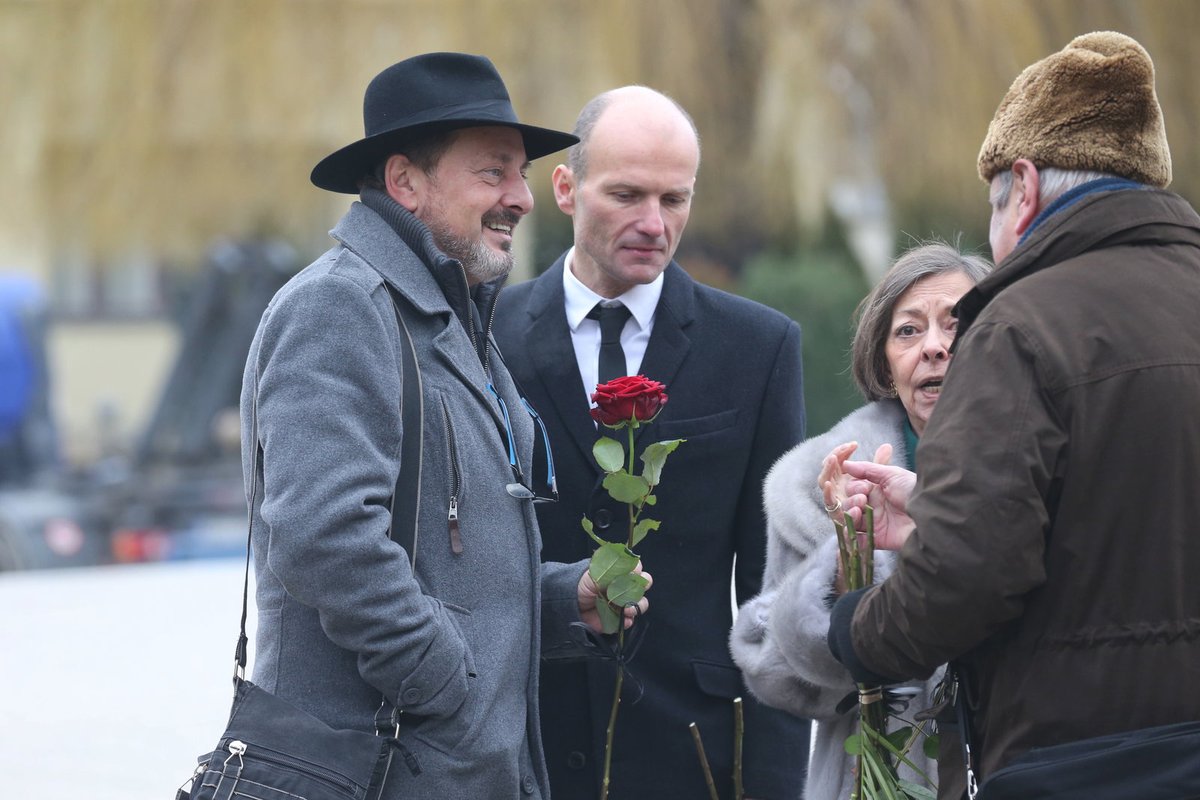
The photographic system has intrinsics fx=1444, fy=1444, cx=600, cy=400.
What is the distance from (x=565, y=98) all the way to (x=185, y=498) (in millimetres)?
4401

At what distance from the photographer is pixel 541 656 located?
2955mm

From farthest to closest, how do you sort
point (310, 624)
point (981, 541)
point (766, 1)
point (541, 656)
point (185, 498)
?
1. point (766, 1)
2. point (185, 498)
3. point (541, 656)
4. point (310, 624)
5. point (981, 541)

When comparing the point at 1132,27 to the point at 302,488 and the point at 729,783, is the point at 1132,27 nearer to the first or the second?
the point at 729,783

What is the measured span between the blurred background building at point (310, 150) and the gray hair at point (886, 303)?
7.88 meters

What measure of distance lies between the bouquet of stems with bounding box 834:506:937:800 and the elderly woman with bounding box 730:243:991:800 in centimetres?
8

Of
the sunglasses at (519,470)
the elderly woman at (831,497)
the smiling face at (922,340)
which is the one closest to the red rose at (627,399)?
the sunglasses at (519,470)

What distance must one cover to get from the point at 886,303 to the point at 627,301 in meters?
0.63

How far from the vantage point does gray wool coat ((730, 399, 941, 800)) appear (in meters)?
2.78

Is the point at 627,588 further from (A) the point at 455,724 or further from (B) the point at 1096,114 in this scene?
(B) the point at 1096,114

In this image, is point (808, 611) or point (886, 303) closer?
point (808, 611)

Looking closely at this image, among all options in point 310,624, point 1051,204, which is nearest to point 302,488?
point 310,624

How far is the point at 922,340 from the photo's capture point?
3.13 m

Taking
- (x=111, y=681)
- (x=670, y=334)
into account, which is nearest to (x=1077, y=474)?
(x=670, y=334)

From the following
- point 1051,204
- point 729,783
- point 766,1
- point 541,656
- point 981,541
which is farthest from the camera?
point 766,1
